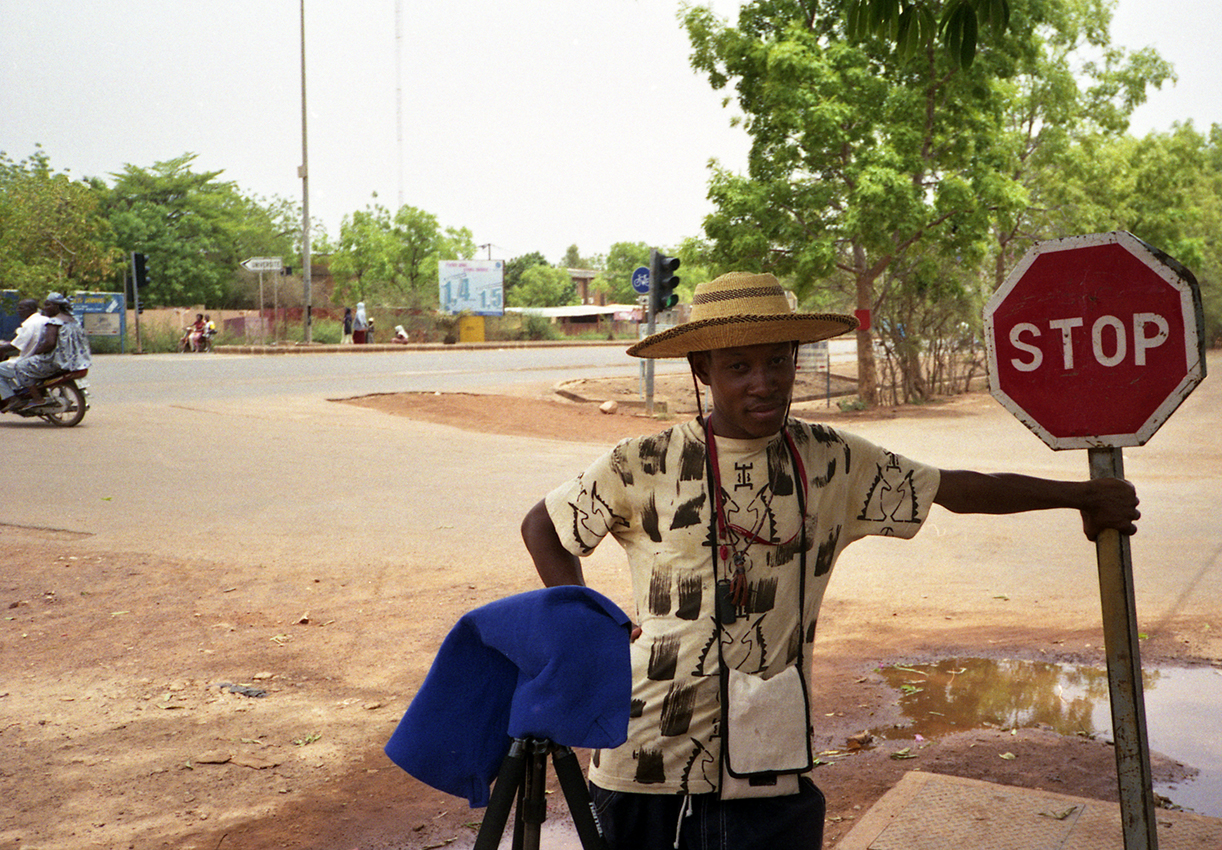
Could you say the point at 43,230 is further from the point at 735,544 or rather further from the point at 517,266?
the point at 517,266

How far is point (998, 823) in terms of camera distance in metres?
3.19

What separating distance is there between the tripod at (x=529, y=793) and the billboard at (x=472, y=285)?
201 ft

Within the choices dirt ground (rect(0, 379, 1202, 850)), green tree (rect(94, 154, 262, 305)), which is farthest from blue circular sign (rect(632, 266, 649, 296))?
green tree (rect(94, 154, 262, 305))

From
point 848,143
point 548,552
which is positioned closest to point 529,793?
point 548,552

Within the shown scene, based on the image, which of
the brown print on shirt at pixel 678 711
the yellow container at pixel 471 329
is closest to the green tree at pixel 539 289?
the yellow container at pixel 471 329

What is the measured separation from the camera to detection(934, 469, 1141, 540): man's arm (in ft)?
6.75

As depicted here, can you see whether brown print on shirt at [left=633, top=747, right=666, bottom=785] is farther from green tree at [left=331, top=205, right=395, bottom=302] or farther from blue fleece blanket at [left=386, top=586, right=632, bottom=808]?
green tree at [left=331, top=205, right=395, bottom=302]

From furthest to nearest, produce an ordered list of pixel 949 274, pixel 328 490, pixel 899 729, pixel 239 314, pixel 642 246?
pixel 642 246, pixel 239 314, pixel 949 274, pixel 328 490, pixel 899 729

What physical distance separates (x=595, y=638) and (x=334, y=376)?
2190 centimetres

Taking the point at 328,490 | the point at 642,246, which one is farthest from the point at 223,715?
the point at 642,246

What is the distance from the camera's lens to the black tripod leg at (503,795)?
1.59 meters

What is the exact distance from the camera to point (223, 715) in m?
4.45

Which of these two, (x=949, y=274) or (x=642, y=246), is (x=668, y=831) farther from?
A: (x=642, y=246)

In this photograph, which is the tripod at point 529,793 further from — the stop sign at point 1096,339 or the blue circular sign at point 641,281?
the blue circular sign at point 641,281
